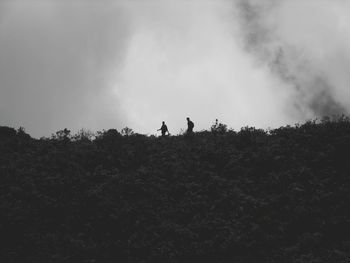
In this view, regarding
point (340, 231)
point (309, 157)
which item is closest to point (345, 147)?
point (309, 157)

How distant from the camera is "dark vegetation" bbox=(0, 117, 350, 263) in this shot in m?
18.4

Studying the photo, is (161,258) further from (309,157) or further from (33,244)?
(309,157)

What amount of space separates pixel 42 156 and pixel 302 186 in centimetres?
1488

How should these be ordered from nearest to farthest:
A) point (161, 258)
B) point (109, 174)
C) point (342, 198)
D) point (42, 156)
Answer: point (161, 258) → point (342, 198) → point (109, 174) → point (42, 156)

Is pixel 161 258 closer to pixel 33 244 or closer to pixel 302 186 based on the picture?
pixel 33 244

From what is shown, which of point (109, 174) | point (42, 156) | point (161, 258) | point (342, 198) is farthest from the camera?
point (42, 156)

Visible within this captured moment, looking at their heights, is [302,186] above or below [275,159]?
below

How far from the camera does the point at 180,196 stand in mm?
22703

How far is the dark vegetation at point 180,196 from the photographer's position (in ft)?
60.3

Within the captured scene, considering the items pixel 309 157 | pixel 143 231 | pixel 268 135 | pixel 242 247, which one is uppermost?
pixel 268 135

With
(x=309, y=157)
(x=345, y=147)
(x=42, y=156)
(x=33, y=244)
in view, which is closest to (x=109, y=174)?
(x=42, y=156)

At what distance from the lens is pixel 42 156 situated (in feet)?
89.1

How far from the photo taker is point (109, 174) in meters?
24.8

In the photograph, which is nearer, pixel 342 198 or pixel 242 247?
pixel 242 247
